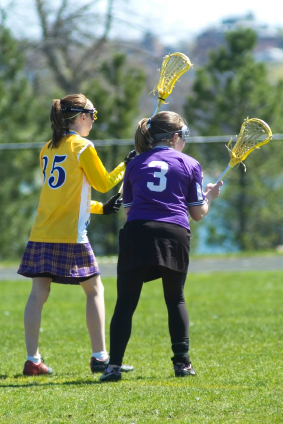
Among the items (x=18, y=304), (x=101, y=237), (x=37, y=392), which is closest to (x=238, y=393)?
(x=37, y=392)

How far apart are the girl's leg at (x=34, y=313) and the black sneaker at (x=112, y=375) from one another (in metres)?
0.62

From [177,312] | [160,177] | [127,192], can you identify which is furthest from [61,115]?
[177,312]

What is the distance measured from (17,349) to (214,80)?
35.7 feet

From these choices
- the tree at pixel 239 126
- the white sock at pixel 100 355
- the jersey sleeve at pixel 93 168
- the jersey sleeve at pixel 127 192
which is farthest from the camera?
the tree at pixel 239 126

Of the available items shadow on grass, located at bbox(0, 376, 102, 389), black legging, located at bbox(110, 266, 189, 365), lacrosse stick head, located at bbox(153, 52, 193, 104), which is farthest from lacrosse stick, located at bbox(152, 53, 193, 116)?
shadow on grass, located at bbox(0, 376, 102, 389)

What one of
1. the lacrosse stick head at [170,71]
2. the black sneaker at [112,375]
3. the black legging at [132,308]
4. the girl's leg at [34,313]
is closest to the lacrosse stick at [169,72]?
the lacrosse stick head at [170,71]

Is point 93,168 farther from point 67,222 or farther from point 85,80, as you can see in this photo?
point 85,80

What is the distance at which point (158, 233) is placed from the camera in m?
3.91

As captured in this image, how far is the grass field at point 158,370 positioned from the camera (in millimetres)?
3244

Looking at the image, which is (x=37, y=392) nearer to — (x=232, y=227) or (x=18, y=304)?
(x=18, y=304)

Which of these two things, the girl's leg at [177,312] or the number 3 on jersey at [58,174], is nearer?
the girl's leg at [177,312]

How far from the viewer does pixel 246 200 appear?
12.7 metres

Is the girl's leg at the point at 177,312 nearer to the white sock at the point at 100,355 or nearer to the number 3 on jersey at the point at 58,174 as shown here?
the white sock at the point at 100,355

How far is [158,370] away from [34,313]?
3.06 ft
